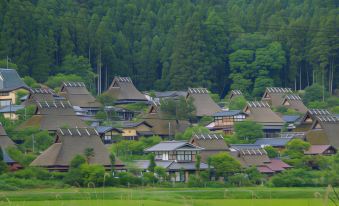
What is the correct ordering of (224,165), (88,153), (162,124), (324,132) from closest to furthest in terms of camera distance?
(88,153) → (224,165) → (324,132) → (162,124)

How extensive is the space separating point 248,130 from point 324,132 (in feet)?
9.83

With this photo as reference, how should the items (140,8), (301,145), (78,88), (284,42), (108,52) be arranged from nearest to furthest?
(301,145)
(78,88)
(108,52)
(284,42)
(140,8)

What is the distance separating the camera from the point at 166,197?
2216 centimetres

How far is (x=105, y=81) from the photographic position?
168 feet

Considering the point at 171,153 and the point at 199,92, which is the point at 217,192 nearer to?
the point at 171,153

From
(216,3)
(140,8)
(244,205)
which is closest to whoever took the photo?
(244,205)

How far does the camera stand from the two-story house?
1209 inches

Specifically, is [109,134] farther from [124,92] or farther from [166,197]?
[166,197]

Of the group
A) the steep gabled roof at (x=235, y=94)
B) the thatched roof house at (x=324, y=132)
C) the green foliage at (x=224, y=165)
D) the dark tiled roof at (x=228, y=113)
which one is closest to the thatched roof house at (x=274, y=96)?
the steep gabled roof at (x=235, y=94)

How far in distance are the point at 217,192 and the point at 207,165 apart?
6459mm

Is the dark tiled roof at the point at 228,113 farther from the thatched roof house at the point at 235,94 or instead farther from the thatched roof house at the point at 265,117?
the thatched roof house at the point at 235,94

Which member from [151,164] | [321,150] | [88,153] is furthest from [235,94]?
Answer: [88,153]

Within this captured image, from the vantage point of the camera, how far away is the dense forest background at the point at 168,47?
1828 inches

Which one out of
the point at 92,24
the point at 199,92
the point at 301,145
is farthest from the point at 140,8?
the point at 301,145
